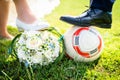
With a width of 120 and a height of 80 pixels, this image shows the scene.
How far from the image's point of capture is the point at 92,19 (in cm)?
347

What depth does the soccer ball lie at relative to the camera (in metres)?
3.28

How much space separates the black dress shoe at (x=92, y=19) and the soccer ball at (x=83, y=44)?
7 cm

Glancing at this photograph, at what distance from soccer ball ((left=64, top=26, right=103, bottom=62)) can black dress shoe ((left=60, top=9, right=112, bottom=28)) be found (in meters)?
0.07

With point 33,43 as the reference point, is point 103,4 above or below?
above

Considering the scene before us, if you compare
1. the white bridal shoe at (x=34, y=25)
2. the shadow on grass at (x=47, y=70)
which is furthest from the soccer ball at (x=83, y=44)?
the white bridal shoe at (x=34, y=25)

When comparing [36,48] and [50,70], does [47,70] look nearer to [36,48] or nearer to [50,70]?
[50,70]

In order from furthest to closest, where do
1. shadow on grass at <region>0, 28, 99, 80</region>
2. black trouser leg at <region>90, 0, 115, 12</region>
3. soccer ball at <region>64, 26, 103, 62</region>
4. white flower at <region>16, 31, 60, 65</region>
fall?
black trouser leg at <region>90, 0, 115, 12</region> < soccer ball at <region>64, 26, 103, 62</region> < white flower at <region>16, 31, 60, 65</region> < shadow on grass at <region>0, 28, 99, 80</region>

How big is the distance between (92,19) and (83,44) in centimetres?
32

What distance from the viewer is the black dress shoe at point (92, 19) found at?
3410mm

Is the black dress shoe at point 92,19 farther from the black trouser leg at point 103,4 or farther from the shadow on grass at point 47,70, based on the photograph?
the shadow on grass at point 47,70

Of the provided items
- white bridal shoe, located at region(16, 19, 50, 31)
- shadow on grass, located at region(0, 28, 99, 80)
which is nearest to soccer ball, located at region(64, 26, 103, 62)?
shadow on grass, located at region(0, 28, 99, 80)

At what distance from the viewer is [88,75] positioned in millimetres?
3119

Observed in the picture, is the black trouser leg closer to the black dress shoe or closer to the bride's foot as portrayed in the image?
the black dress shoe

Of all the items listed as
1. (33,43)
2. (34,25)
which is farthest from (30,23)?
(33,43)
